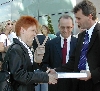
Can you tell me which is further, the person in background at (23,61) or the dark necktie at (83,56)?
the dark necktie at (83,56)

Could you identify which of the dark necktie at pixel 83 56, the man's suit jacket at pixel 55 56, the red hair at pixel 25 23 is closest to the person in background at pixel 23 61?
the red hair at pixel 25 23

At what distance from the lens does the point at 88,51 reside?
3.52 metres

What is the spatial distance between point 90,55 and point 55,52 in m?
1.21

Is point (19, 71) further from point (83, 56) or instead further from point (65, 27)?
point (65, 27)

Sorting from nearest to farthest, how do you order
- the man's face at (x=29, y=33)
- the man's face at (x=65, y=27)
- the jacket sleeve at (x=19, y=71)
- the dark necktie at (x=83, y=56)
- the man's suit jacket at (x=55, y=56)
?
the jacket sleeve at (x=19, y=71) < the man's face at (x=29, y=33) < the dark necktie at (x=83, y=56) < the man's suit jacket at (x=55, y=56) < the man's face at (x=65, y=27)

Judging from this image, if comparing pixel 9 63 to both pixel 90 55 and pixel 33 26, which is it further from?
pixel 90 55

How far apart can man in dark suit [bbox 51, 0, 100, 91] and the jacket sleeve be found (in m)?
0.64

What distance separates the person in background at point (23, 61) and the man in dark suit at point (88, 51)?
0.46m

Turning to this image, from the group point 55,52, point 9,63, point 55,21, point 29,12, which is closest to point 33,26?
point 9,63

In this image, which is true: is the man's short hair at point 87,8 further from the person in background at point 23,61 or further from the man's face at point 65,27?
the man's face at point 65,27

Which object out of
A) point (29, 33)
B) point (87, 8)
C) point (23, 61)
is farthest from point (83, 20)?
point (23, 61)

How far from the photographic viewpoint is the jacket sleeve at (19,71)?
3.15 m

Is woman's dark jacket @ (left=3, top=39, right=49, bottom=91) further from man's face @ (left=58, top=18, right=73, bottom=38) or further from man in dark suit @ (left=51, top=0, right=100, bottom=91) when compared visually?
man's face @ (left=58, top=18, right=73, bottom=38)

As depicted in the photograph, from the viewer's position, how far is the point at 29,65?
11.0 ft
